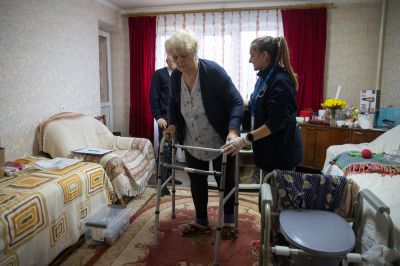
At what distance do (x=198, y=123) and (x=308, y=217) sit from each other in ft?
2.96

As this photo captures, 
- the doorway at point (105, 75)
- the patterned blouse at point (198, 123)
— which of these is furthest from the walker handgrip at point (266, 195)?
the doorway at point (105, 75)

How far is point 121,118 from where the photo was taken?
188 inches

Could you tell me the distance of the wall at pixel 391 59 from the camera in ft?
11.6

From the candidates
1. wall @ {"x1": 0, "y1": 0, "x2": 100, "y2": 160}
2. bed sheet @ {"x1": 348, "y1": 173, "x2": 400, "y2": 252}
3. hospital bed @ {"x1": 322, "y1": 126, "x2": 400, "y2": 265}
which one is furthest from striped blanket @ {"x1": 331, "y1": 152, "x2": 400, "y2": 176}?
wall @ {"x1": 0, "y1": 0, "x2": 100, "y2": 160}

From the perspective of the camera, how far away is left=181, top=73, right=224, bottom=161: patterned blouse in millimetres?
1952

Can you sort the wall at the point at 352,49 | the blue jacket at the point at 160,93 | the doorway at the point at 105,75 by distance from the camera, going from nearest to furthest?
the blue jacket at the point at 160,93 → the wall at the point at 352,49 → the doorway at the point at 105,75

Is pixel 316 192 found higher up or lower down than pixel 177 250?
higher up

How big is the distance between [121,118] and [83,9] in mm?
1752

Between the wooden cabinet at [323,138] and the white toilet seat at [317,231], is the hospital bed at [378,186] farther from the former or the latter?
the wooden cabinet at [323,138]

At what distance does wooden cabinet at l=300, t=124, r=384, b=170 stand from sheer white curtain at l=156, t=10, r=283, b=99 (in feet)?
3.50

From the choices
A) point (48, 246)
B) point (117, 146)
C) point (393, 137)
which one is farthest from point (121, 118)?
point (393, 137)

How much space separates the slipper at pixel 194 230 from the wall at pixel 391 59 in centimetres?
297

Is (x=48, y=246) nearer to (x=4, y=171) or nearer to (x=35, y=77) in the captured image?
(x=4, y=171)

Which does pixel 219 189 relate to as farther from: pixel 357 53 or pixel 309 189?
pixel 357 53
